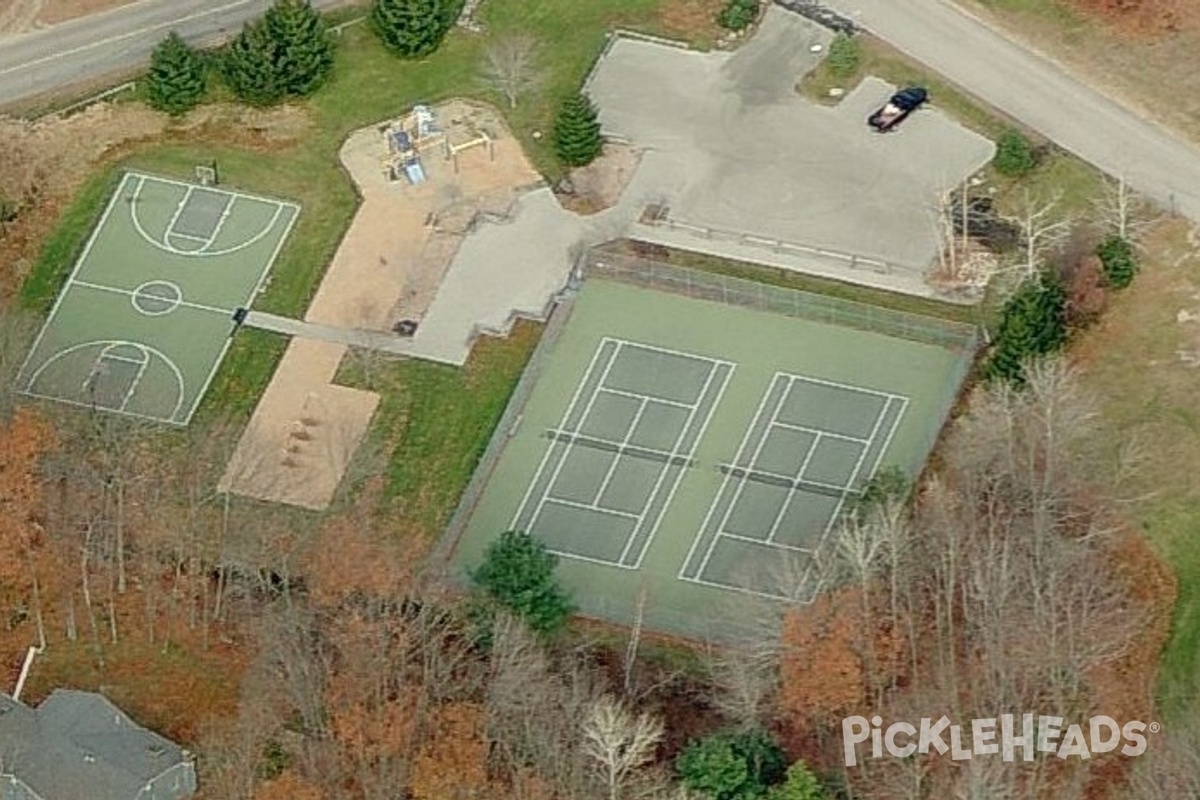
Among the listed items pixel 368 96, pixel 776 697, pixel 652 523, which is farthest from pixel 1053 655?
pixel 368 96

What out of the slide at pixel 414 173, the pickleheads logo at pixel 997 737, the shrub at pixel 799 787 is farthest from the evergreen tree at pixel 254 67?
the shrub at pixel 799 787

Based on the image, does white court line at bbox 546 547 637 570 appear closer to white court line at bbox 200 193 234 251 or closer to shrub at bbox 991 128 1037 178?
white court line at bbox 200 193 234 251

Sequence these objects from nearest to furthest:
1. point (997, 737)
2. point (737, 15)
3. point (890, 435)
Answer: point (997, 737)
point (890, 435)
point (737, 15)

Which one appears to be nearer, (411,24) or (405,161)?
(405,161)

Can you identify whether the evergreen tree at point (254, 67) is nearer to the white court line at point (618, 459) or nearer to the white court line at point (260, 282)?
the white court line at point (260, 282)

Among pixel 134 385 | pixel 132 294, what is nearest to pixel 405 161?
pixel 132 294

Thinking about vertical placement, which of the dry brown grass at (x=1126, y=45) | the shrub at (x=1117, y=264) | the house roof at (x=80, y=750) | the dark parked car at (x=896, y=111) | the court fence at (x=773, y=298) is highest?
the dry brown grass at (x=1126, y=45)

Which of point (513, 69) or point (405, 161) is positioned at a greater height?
point (513, 69)

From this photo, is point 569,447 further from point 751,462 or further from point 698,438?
point 751,462
